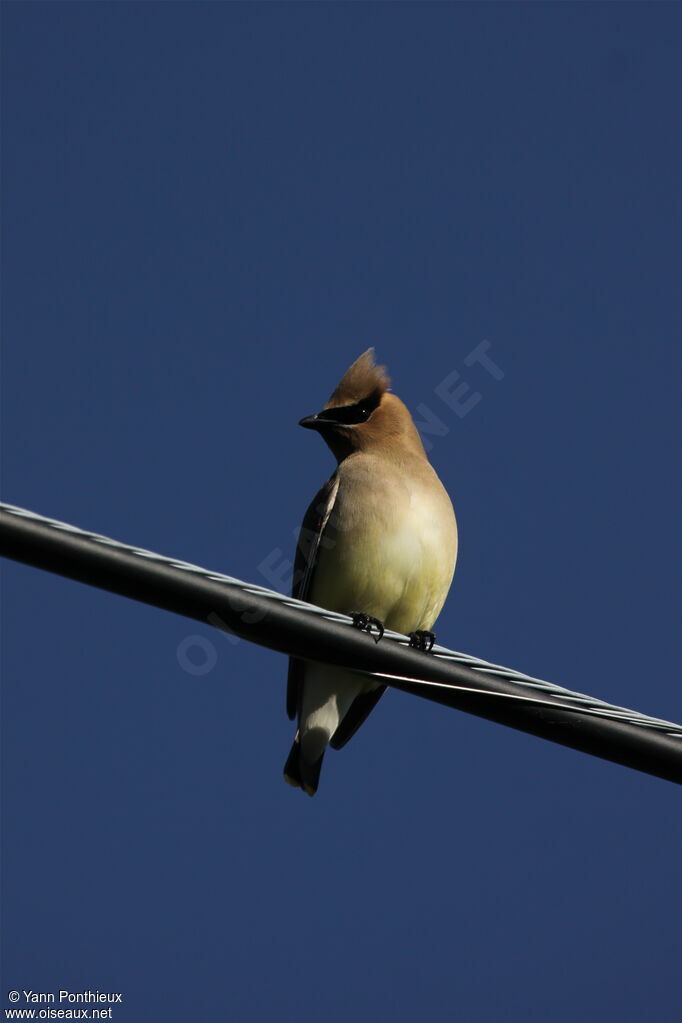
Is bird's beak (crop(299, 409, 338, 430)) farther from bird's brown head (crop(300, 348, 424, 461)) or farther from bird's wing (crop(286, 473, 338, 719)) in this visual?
bird's wing (crop(286, 473, 338, 719))

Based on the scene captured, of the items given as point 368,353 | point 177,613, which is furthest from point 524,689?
point 368,353

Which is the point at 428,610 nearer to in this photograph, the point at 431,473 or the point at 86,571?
the point at 431,473

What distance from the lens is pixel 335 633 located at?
4.00m

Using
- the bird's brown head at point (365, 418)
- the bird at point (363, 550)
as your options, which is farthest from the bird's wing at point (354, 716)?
the bird's brown head at point (365, 418)

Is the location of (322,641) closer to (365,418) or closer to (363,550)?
(363,550)

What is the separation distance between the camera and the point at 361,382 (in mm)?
7895

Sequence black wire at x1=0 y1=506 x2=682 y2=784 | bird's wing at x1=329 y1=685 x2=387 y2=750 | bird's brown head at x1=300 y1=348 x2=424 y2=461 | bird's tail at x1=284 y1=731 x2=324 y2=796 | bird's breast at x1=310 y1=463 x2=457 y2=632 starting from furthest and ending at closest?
bird's brown head at x1=300 y1=348 x2=424 y2=461
bird's wing at x1=329 y1=685 x2=387 y2=750
bird's tail at x1=284 y1=731 x2=324 y2=796
bird's breast at x1=310 y1=463 x2=457 y2=632
black wire at x1=0 y1=506 x2=682 y2=784

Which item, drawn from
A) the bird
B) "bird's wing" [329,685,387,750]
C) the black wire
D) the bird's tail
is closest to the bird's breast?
the bird

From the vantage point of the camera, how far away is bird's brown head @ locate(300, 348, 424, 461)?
24.7 feet

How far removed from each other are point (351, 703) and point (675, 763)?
3.44 meters

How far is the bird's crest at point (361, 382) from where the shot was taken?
7.84 meters

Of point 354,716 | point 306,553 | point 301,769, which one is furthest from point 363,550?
point 301,769

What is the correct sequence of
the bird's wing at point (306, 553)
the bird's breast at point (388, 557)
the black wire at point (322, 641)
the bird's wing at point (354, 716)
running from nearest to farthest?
the black wire at point (322, 641) < the bird's breast at point (388, 557) < the bird's wing at point (306, 553) < the bird's wing at point (354, 716)

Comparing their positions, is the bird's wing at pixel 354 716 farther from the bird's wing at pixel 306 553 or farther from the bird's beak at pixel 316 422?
the bird's beak at pixel 316 422
